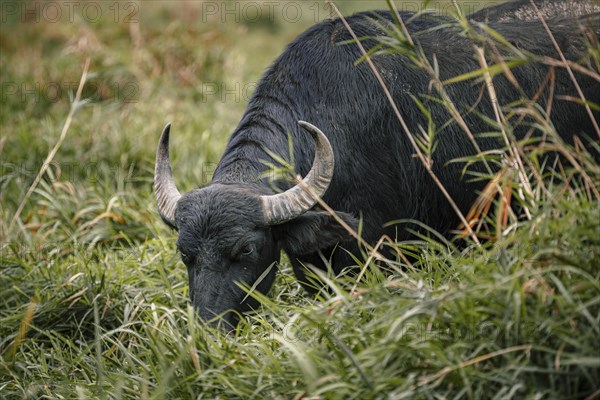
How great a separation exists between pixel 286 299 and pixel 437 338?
1748 mm

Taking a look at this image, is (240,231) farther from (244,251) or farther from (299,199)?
(299,199)

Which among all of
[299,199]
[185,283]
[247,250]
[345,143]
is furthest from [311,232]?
[185,283]

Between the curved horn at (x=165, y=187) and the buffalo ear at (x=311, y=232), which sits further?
the curved horn at (x=165, y=187)

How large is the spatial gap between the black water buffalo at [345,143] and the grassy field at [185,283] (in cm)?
27

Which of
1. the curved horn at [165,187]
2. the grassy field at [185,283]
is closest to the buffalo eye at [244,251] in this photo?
the grassy field at [185,283]

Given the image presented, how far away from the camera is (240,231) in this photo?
4.17 meters

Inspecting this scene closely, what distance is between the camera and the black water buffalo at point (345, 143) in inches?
169

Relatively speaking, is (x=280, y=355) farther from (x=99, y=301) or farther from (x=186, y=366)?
(x=99, y=301)

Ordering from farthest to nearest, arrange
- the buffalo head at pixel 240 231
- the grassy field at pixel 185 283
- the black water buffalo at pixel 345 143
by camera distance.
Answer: the black water buffalo at pixel 345 143 < the buffalo head at pixel 240 231 < the grassy field at pixel 185 283

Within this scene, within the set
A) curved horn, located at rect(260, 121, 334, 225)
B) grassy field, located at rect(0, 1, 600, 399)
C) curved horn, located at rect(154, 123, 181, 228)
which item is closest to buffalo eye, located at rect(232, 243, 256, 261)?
curved horn, located at rect(260, 121, 334, 225)

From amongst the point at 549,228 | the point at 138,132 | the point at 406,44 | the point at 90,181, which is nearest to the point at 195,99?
the point at 138,132

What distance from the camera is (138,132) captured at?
767 cm

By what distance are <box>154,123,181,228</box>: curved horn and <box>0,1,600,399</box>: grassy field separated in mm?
399

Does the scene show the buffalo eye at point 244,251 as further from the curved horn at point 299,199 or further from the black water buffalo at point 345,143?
the curved horn at point 299,199
